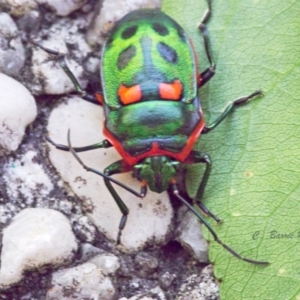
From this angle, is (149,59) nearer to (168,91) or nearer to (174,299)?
(168,91)

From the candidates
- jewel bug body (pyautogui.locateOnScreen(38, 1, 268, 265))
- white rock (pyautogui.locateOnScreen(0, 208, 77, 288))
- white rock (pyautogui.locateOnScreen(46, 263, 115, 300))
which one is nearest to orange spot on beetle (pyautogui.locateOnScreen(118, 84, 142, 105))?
jewel bug body (pyautogui.locateOnScreen(38, 1, 268, 265))

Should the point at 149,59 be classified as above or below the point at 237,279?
above

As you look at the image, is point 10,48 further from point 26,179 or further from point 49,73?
point 26,179

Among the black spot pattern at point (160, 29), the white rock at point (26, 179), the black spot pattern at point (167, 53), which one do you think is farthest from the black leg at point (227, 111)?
the white rock at point (26, 179)

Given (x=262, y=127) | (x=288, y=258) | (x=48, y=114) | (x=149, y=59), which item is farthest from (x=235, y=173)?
(x=48, y=114)

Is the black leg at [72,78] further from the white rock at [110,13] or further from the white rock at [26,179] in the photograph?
the white rock at [26,179]
